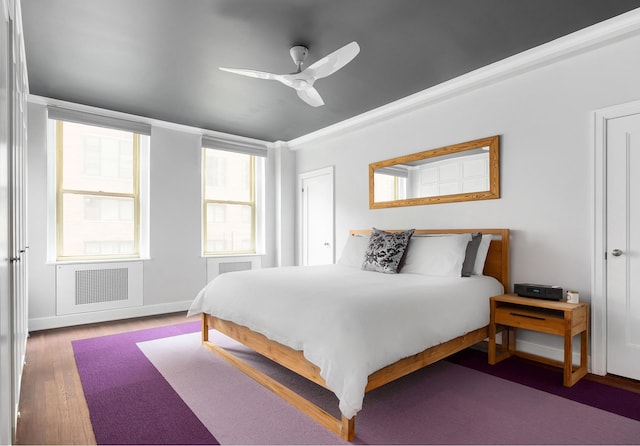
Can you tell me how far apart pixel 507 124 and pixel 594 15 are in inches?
38.8

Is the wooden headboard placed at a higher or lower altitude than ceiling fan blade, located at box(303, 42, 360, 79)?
lower

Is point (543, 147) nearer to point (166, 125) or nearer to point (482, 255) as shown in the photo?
point (482, 255)

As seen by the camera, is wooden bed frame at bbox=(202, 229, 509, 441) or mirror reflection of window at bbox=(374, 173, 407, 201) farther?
mirror reflection of window at bbox=(374, 173, 407, 201)

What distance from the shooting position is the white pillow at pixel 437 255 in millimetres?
3127

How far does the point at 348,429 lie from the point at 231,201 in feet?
13.8

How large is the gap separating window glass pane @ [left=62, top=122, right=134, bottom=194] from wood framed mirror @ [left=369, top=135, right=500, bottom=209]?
3.13m

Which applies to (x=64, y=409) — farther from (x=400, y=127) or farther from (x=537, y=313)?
(x=400, y=127)

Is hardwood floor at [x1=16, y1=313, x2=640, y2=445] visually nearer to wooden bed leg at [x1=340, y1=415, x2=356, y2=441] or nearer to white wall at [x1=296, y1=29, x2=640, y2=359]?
white wall at [x1=296, y1=29, x2=640, y2=359]

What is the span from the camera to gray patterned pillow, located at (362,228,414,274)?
3367 millimetres

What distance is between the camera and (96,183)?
4.41 metres

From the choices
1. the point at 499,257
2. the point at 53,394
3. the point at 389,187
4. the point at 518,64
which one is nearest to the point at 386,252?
the point at 499,257

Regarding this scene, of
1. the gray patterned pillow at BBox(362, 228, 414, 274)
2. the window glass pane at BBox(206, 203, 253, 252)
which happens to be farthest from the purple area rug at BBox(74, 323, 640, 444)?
the window glass pane at BBox(206, 203, 253, 252)

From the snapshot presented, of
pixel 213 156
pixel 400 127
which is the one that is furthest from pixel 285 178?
pixel 400 127

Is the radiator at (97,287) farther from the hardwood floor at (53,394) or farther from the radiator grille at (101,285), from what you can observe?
the hardwood floor at (53,394)
